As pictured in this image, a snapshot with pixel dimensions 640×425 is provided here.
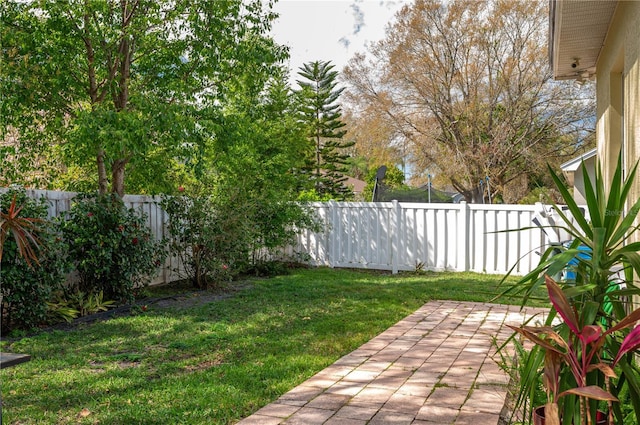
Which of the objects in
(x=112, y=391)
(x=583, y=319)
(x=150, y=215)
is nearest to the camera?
(x=583, y=319)

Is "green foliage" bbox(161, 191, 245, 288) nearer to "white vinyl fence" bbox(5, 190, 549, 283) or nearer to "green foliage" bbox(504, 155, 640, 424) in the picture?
"white vinyl fence" bbox(5, 190, 549, 283)

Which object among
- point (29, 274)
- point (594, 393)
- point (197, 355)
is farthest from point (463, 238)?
point (594, 393)

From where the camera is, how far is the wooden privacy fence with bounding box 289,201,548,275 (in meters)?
9.72

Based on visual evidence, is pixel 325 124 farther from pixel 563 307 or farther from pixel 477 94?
pixel 563 307

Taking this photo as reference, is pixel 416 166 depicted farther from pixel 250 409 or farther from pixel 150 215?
pixel 250 409

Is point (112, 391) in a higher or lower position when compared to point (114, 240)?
lower

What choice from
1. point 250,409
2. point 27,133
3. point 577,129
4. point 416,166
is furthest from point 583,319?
point 416,166

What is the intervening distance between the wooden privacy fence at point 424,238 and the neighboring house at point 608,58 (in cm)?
344

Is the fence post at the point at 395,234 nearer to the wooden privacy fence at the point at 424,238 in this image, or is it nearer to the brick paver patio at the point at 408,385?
the wooden privacy fence at the point at 424,238

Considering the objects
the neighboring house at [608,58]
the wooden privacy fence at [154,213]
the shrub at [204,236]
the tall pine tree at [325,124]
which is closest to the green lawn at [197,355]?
the shrub at [204,236]

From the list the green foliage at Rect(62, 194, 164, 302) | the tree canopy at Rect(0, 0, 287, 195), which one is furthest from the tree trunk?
the green foliage at Rect(62, 194, 164, 302)

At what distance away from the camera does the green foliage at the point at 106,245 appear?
21.3 ft

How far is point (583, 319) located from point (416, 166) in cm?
2317

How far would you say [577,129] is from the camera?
21.5 metres
